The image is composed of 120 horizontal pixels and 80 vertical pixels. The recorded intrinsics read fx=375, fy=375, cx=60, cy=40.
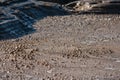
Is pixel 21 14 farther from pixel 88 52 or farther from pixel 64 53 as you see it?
pixel 88 52

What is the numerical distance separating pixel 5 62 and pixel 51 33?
9.72 ft

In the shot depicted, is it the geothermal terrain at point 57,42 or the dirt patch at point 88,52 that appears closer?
the geothermal terrain at point 57,42

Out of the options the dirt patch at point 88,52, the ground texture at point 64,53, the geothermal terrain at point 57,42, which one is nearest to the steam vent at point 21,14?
the geothermal terrain at point 57,42

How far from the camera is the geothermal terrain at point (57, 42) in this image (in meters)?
7.11

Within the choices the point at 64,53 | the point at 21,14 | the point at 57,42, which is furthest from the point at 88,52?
the point at 21,14

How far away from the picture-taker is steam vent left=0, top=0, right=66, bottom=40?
10.6 m

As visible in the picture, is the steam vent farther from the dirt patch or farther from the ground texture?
the dirt patch

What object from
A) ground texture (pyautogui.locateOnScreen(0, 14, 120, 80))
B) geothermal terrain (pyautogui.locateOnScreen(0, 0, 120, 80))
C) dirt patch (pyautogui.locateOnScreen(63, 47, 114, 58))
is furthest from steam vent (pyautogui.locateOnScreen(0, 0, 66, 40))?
dirt patch (pyautogui.locateOnScreen(63, 47, 114, 58))

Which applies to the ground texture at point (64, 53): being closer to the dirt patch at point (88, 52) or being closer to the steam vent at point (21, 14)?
the dirt patch at point (88, 52)

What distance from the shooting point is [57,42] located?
9.35 m

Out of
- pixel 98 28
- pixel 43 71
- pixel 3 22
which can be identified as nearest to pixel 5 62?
pixel 43 71

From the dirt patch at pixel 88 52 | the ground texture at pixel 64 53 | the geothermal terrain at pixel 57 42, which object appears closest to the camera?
the ground texture at pixel 64 53

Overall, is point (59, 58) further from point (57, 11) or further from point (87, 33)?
point (57, 11)

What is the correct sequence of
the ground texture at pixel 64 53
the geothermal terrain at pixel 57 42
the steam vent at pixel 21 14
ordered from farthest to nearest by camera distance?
the steam vent at pixel 21 14 < the geothermal terrain at pixel 57 42 < the ground texture at pixel 64 53
